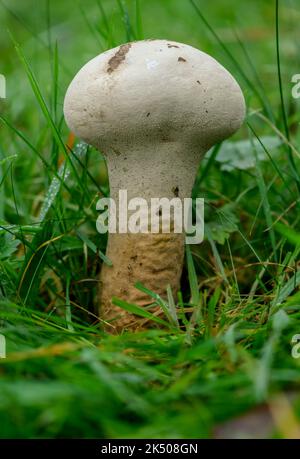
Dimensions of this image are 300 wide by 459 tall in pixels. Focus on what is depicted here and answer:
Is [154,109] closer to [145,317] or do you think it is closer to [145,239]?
[145,239]

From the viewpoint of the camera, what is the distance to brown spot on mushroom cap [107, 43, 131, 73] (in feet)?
4.39

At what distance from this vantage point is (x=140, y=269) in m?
1.53

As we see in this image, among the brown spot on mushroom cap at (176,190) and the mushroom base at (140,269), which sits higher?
the brown spot on mushroom cap at (176,190)

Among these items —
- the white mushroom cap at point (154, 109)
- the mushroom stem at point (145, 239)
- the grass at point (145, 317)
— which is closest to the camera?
the grass at point (145, 317)

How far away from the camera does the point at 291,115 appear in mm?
2838

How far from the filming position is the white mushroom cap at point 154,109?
1.31 m

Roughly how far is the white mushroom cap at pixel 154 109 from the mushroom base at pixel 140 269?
0.13 m

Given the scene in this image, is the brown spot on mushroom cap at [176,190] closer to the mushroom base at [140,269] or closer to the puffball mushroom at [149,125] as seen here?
the puffball mushroom at [149,125]

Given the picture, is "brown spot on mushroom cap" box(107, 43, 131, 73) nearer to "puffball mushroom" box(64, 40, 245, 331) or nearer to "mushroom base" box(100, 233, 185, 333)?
"puffball mushroom" box(64, 40, 245, 331)

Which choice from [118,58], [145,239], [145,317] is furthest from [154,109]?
[145,317]

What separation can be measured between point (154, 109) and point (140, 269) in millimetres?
437

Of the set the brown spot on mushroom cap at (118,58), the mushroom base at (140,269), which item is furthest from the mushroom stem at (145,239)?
the brown spot on mushroom cap at (118,58)

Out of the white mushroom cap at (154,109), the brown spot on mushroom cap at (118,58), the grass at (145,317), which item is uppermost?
the brown spot on mushroom cap at (118,58)

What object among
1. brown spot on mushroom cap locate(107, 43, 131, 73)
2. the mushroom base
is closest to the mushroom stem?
the mushroom base
